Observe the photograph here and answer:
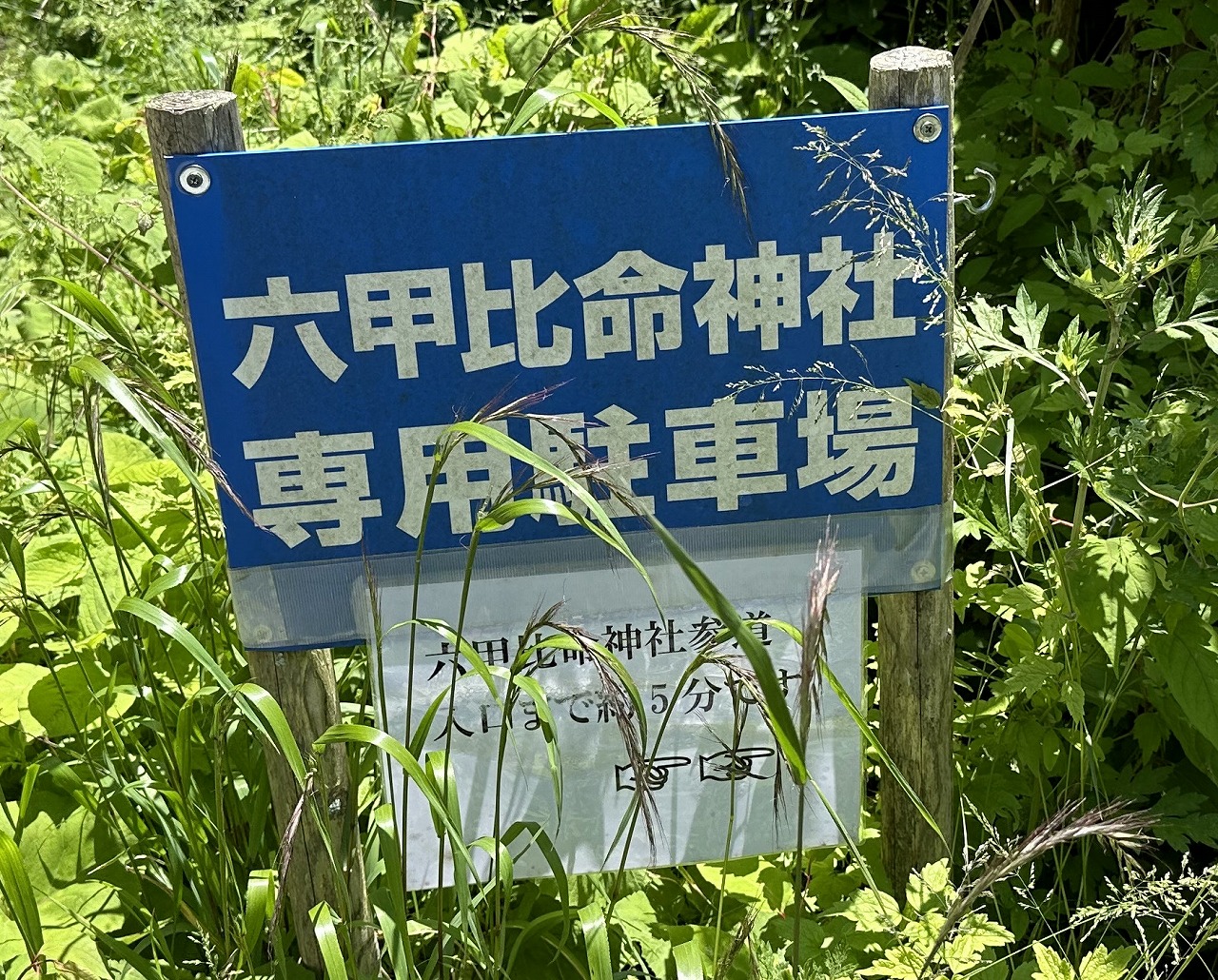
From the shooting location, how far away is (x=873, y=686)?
6.92 ft

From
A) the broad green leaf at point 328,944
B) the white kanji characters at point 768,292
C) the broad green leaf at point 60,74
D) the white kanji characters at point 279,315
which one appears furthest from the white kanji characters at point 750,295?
the broad green leaf at point 60,74

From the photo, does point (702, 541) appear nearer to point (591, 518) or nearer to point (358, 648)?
point (591, 518)

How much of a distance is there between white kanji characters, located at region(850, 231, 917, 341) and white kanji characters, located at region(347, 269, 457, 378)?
0.51 m

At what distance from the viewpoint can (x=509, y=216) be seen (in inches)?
56.1

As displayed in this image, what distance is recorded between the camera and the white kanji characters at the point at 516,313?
1.44 meters

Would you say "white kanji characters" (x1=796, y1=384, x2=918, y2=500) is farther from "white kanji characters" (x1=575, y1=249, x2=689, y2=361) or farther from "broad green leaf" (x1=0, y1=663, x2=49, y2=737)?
"broad green leaf" (x1=0, y1=663, x2=49, y2=737)

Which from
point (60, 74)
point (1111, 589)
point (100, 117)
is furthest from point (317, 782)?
point (60, 74)

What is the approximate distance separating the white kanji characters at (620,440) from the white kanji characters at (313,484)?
11.3 inches

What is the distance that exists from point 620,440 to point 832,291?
323 mm

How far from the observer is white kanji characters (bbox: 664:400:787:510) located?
152 cm

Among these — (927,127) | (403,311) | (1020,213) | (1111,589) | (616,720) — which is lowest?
(616,720)

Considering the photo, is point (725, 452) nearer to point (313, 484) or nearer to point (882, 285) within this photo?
point (882, 285)

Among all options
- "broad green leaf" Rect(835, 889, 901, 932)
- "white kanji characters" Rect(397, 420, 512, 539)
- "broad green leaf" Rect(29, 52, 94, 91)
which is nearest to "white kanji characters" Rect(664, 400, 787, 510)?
"white kanji characters" Rect(397, 420, 512, 539)

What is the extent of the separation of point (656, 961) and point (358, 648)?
2.47 feet
